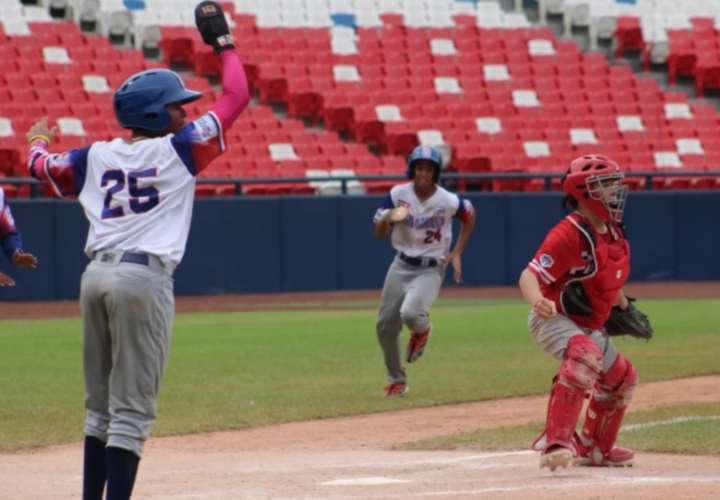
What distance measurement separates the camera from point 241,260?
22.8m

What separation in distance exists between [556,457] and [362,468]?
124 cm

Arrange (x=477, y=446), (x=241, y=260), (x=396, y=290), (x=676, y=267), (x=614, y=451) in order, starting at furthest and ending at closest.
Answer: (x=676, y=267) → (x=241, y=260) → (x=396, y=290) → (x=477, y=446) → (x=614, y=451)

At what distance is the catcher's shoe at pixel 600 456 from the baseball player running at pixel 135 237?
3057 millimetres

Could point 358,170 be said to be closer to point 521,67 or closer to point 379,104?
point 379,104

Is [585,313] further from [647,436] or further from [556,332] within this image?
[647,436]

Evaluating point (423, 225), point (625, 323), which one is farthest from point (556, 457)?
point (423, 225)

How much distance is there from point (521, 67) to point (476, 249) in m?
6.21

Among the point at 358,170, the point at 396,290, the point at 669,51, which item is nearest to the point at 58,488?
the point at 396,290

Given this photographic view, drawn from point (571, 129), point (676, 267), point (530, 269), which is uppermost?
point (530, 269)

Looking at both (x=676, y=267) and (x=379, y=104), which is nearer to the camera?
(x=676, y=267)

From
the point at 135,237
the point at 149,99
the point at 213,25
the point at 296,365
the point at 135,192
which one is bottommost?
the point at 296,365

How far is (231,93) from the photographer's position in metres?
6.19

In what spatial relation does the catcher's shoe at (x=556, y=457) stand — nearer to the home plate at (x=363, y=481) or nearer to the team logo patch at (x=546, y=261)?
the home plate at (x=363, y=481)

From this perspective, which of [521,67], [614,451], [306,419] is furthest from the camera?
[521,67]
